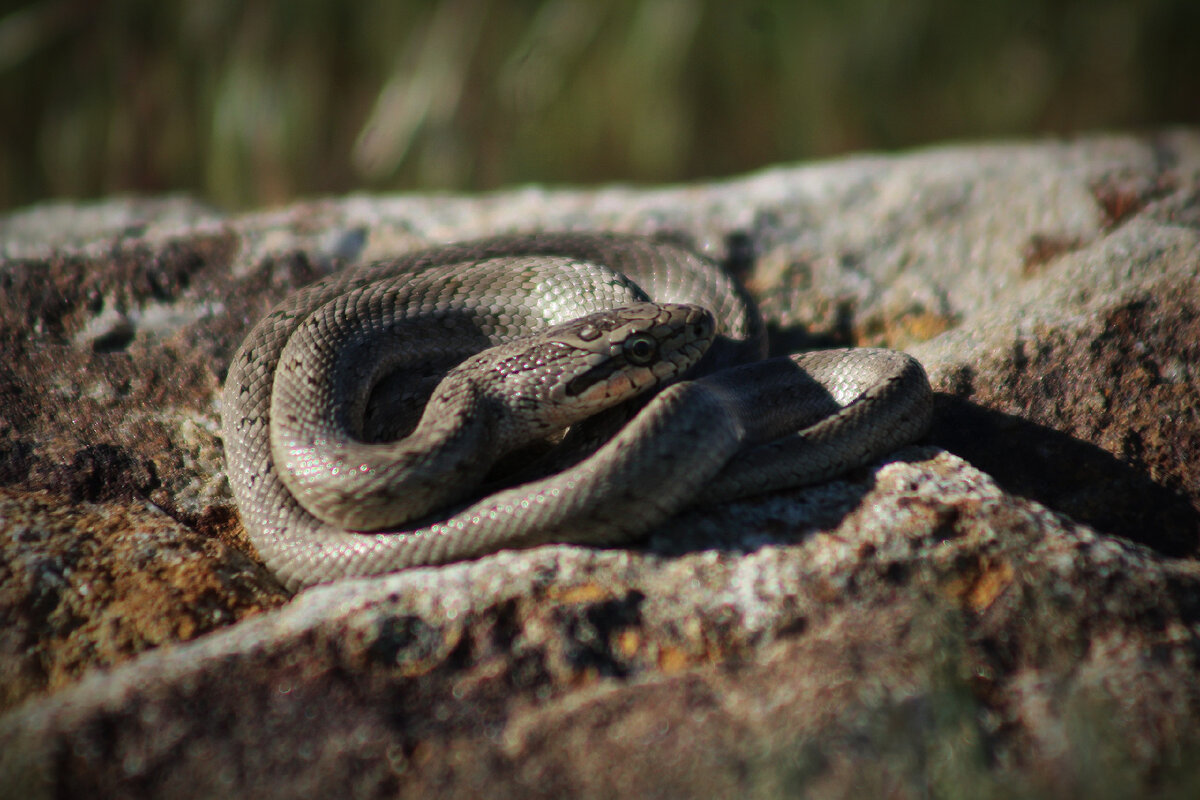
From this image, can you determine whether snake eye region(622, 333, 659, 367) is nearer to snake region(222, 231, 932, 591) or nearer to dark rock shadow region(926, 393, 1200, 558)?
snake region(222, 231, 932, 591)

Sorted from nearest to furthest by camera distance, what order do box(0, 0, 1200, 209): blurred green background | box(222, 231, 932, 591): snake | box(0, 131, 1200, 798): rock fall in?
box(0, 131, 1200, 798): rock → box(222, 231, 932, 591): snake → box(0, 0, 1200, 209): blurred green background

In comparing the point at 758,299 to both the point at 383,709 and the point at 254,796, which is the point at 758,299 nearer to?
the point at 383,709

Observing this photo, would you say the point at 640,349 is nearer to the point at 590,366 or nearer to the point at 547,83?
the point at 590,366

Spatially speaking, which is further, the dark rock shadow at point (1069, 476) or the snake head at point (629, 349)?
the snake head at point (629, 349)

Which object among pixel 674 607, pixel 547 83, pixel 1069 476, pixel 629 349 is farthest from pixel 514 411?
pixel 547 83

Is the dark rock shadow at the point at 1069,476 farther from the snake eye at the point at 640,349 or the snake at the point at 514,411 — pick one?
the snake eye at the point at 640,349

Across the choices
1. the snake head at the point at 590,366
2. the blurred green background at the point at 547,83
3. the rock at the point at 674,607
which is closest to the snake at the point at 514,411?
the snake head at the point at 590,366

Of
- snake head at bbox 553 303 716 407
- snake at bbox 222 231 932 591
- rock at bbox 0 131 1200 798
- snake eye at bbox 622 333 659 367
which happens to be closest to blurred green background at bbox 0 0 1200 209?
Answer: rock at bbox 0 131 1200 798

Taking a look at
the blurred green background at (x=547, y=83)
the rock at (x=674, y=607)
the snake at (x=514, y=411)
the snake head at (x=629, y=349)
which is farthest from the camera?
the blurred green background at (x=547, y=83)
